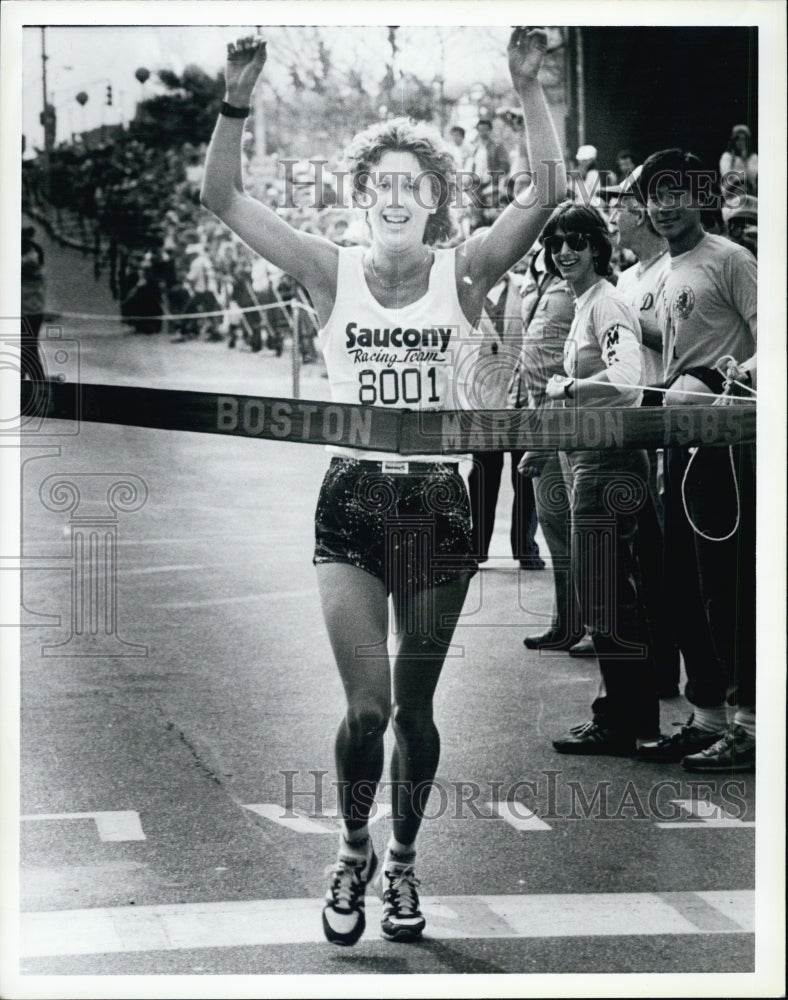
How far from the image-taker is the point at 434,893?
3850 mm

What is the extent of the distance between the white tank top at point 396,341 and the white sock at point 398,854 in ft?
3.11

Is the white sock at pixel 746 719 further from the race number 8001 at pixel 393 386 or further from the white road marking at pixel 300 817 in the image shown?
the race number 8001 at pixel 393 386

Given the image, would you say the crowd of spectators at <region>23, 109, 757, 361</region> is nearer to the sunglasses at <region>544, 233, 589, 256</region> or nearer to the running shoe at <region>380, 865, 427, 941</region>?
the sunglasses at <region>544, 233, 589, 256</region>

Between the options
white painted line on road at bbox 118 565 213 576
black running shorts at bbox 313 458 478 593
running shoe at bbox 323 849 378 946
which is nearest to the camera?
black running shorts at bbox 313 458 478 593

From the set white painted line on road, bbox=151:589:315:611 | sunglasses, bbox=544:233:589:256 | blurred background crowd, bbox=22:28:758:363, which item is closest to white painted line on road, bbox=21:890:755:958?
white painted line on road, bbox=151:589:315:611

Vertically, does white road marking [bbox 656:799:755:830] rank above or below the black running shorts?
below

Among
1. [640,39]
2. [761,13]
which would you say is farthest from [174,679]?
[761,13]

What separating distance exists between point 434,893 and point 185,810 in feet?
2.11

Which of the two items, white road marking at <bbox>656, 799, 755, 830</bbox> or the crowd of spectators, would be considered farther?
white road marking at <bbox>656, 799, 755, 830</bbox>

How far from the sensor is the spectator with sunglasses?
393 centimetres

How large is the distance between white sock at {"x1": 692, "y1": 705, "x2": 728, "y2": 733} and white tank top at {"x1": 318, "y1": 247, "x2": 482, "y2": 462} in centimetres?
96

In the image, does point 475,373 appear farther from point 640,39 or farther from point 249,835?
point 249,835

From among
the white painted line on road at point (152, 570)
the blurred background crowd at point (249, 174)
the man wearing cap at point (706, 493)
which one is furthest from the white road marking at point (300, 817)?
the blurred background crowd at point (249, 174)

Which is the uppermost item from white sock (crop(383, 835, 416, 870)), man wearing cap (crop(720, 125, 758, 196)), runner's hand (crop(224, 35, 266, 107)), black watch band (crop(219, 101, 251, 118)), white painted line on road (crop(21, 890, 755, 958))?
runner's hand (crop(224, 35, 266, 107))
